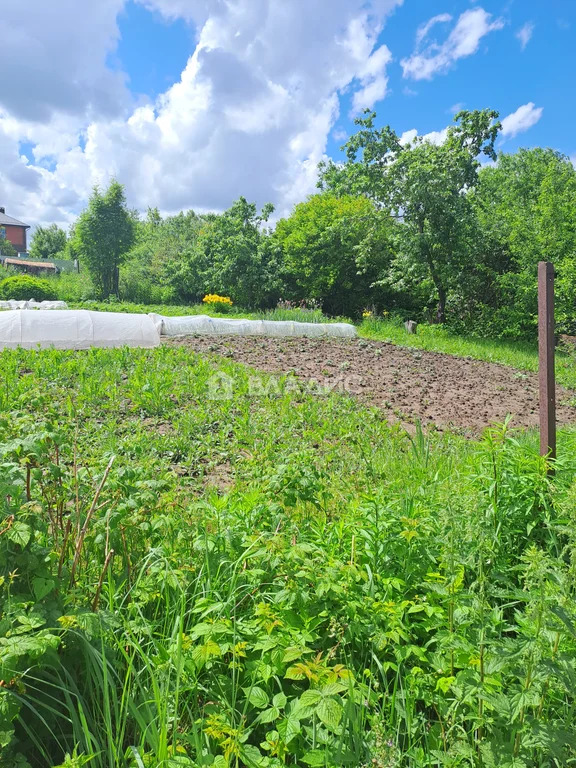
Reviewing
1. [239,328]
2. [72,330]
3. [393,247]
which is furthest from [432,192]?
[72,330]

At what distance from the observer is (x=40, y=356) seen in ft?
20.5

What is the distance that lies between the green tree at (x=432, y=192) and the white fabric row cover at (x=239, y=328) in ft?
12.0

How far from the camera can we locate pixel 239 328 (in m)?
10.4

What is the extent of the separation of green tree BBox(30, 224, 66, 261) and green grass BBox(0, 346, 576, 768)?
5425 cm

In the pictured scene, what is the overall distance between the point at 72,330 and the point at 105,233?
42.6ft

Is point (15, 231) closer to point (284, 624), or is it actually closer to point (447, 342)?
point (447, 342)

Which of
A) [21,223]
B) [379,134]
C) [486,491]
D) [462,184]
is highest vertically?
[21,223]

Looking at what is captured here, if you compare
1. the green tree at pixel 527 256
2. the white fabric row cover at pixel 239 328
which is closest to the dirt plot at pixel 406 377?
the white fabric row cover at pixel 239 328

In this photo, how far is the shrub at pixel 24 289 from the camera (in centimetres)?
1888

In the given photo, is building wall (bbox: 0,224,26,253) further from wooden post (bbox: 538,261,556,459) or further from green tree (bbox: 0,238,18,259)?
wooden post (bbox: 538,261,556,459)

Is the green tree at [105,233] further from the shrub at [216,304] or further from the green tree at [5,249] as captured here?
the green tree at [5,249]

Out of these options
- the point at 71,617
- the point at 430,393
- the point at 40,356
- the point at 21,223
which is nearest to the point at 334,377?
the point at 430,393

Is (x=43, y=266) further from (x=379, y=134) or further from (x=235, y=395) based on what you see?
(x=235, y=395)

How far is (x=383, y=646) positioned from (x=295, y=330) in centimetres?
953
